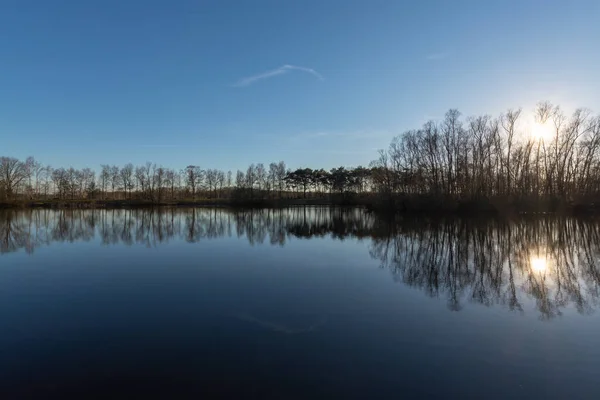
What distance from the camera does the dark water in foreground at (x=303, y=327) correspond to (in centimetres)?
434

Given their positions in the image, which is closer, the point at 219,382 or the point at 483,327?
the point at 219,382

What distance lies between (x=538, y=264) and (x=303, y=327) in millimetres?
9751

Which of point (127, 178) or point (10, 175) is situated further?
point (127, 178)

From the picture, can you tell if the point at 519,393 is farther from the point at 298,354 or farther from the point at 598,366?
the point at 298,354

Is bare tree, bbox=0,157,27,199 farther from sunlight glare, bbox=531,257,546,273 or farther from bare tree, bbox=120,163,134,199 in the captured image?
sunlight glare, bbox=531,257,546,273

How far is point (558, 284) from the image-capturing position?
920 cm

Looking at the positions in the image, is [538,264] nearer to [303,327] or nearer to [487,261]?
[487,261]

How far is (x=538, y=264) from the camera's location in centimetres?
1181

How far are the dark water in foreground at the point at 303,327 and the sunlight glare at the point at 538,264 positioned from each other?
0.04 m

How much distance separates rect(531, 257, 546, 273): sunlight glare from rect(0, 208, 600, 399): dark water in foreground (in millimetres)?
35

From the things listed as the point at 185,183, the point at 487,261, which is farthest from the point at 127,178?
the point at 487,261

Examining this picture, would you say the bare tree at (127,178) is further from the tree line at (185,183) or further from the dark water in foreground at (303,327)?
the dark water in foreground at (303,327)

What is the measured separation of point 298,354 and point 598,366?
4122mm

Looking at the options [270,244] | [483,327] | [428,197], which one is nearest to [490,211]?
[428,197]
